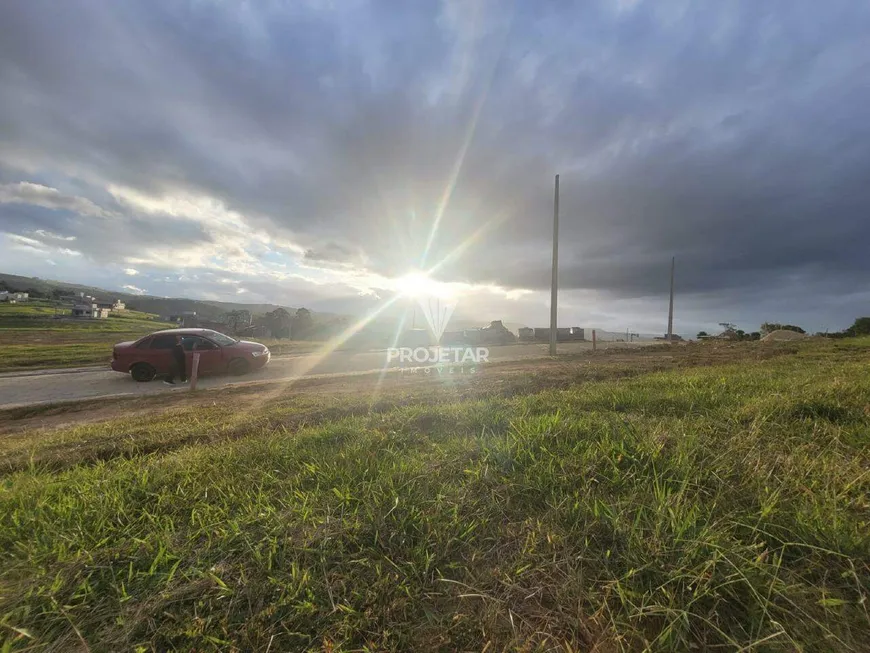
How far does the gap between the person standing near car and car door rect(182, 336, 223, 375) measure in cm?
13

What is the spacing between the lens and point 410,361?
53.3ft

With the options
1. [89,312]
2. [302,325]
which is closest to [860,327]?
[302,325]

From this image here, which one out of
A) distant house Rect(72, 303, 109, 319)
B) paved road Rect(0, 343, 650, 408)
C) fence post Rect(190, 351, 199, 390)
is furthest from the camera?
distant house Rect(72, 303, 109, 319)

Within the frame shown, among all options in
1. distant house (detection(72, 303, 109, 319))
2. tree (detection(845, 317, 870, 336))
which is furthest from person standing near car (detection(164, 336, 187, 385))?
distant house (detection(72, 303, 109, 319))

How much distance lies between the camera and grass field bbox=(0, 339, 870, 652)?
4.73ft

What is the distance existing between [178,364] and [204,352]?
848mm

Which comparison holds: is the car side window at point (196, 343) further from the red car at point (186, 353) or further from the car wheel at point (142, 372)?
the car wheel at point (142, 372)

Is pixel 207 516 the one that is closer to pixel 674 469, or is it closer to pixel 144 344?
pixel 674 469

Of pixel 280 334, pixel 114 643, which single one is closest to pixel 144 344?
pixel 114 643

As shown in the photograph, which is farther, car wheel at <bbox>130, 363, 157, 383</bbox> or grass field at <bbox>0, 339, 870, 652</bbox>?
car wheel at <bbox>130, 363, 157, 383</bbox>

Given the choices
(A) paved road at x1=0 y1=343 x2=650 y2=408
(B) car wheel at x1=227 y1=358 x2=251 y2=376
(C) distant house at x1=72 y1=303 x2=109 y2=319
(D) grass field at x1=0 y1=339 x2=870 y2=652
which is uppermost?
(C) distant house at x1=72 y1=303 x2=109 y2=319

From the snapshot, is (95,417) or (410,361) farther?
(410,361)

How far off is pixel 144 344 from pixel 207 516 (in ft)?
42.8

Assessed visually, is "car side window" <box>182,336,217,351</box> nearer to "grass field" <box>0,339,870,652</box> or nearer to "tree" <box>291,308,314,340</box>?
"grass field" <box>0,339,870,652</box>
